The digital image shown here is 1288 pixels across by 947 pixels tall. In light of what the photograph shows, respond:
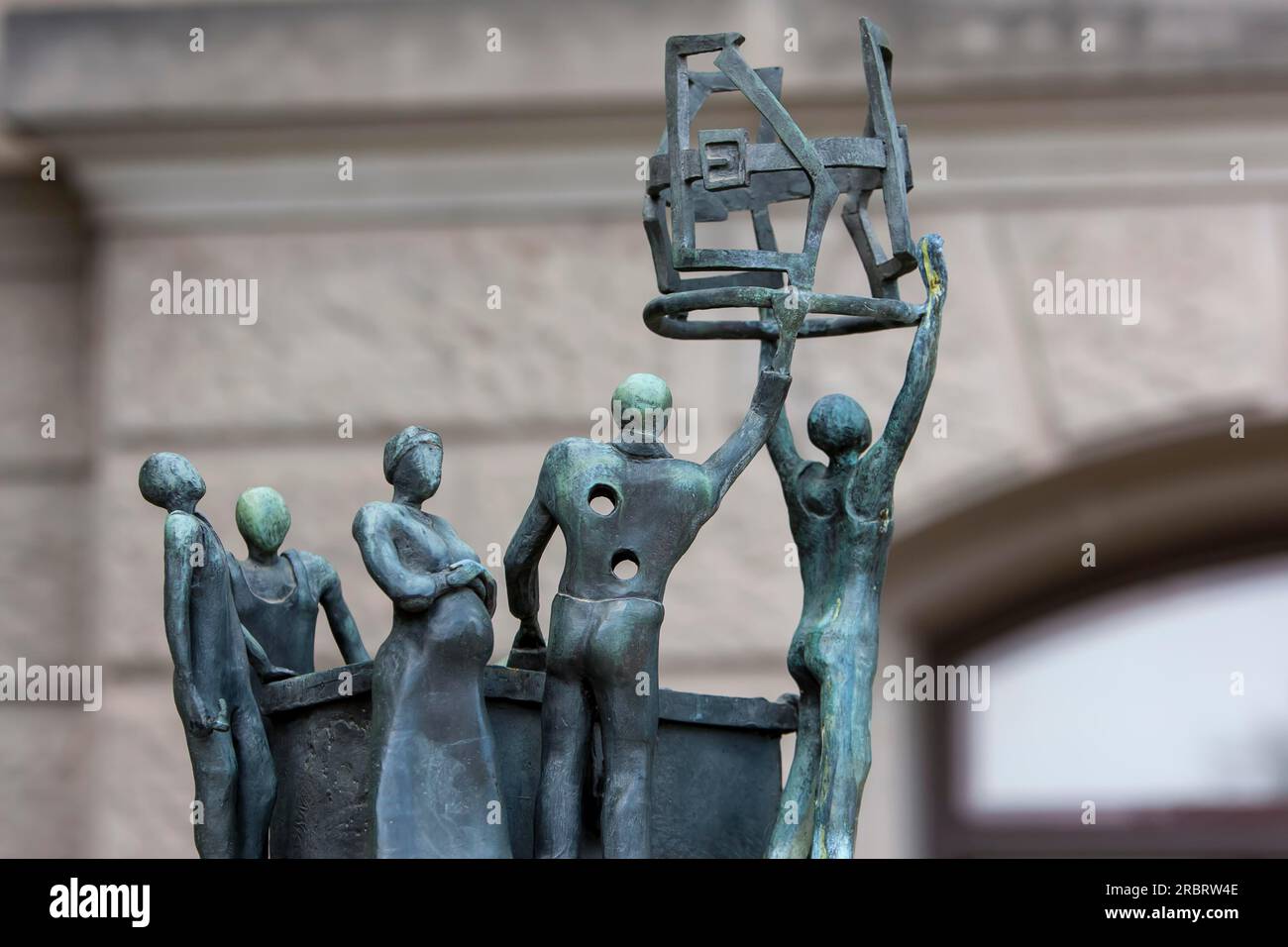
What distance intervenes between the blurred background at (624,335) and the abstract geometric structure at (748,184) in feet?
8.12

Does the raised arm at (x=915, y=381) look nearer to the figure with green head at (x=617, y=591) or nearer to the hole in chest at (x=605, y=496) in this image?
the figure with green head at (x=617, y=591)

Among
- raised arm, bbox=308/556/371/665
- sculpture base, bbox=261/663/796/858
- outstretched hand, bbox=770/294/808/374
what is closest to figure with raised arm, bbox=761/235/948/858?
sculpture base, bbox=261/663/796/858

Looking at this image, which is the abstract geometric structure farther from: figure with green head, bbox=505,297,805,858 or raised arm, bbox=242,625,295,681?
raised arm, bbox=242,625,295,681

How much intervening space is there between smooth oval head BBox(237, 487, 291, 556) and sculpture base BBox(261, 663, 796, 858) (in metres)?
0.43

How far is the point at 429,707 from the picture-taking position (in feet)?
17.3

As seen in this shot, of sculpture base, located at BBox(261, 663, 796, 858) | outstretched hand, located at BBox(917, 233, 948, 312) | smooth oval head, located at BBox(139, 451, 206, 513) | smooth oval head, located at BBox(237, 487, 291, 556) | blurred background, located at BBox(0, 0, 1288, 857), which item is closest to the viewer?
sculpture base, located at BBox(261, 663, 796, 858)

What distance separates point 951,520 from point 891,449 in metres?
2.90

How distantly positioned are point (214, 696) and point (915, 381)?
5.12ft

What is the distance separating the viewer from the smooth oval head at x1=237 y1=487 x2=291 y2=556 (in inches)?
231

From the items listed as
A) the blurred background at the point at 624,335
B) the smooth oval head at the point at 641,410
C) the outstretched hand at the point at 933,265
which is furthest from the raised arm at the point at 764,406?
the blurred background at the point at 624,335

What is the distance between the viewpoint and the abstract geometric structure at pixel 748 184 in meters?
5.54

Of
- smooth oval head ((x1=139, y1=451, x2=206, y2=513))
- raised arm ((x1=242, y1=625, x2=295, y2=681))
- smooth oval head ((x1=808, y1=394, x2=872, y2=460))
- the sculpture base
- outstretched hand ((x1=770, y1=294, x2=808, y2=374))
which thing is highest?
outstretched hand ((x1=770, y1=294, x2=808, y2=374))

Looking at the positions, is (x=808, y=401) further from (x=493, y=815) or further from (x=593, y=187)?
(x=493, y=815)
